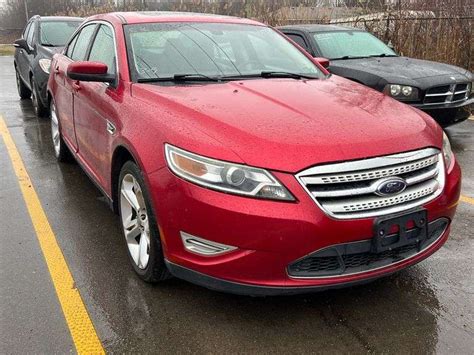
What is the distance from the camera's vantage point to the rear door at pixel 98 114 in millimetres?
3457

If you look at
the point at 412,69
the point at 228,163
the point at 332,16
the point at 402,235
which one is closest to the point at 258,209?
the point at 228,163

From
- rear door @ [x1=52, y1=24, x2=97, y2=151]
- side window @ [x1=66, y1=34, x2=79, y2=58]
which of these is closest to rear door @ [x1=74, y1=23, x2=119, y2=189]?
rear door @ [x1=52, y1=24, x2=97, y2=151]

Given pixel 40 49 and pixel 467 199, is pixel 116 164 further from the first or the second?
pixel 40 49

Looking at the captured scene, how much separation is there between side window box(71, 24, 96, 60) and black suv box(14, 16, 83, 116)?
257cm

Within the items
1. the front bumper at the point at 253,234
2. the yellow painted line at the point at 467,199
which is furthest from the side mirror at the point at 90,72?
the yellow painted line at the point at 467,199

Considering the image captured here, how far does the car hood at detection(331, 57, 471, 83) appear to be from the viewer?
6.32 m

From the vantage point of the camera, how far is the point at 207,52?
145 inches

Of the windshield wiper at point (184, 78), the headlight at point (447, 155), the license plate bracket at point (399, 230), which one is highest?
the windshield wiper at point (184, 78)

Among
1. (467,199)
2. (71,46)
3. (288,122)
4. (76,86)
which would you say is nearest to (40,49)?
(71,46)

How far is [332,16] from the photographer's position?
48.7 feet

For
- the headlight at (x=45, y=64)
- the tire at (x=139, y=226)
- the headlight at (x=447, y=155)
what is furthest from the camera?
the headlight at (x=45, y=64)

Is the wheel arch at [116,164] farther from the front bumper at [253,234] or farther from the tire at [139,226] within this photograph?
the front bumper at [253,234]

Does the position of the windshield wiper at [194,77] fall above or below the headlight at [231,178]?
above

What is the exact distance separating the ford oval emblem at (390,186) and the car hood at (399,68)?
4.08 metres
